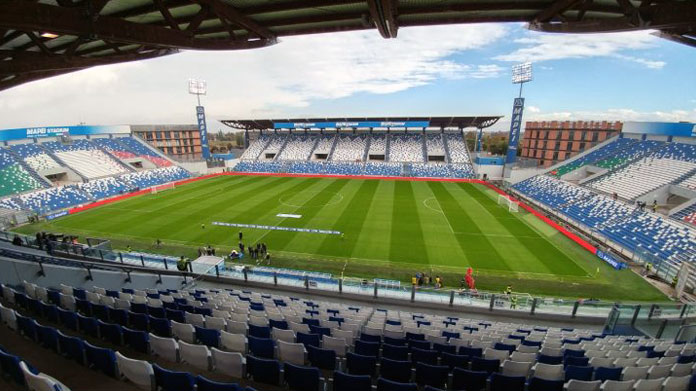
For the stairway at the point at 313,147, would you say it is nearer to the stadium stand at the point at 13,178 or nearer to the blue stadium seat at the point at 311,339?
the stadium stand at the point at 13,178

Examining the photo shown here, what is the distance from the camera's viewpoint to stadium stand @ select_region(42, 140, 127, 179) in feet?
134

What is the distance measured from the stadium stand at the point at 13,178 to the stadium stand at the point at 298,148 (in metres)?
34.9

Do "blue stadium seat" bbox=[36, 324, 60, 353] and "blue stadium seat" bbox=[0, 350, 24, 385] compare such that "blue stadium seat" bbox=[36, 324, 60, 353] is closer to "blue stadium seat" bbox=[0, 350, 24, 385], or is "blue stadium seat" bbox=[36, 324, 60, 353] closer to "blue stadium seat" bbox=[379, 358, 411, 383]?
"blue stadium seat" bbox=[0, 350, 24, 385]

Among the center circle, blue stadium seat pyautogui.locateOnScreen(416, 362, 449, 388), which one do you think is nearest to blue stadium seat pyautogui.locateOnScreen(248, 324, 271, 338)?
blue stadium seat pyautogui.locateOnScreen(416, 362, 449, 388)

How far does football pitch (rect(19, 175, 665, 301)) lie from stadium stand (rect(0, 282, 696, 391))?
30.2 ft

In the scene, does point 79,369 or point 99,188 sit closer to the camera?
point 79,369

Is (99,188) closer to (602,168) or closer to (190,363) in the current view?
(190,363)

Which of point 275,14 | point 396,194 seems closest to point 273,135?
point 396,194

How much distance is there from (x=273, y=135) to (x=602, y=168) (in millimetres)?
57011

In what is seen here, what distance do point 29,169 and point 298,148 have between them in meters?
38.9

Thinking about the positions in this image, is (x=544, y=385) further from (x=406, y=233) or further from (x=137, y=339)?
(x=406, y=233)

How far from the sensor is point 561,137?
68.4 m

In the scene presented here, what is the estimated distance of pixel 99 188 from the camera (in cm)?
3762

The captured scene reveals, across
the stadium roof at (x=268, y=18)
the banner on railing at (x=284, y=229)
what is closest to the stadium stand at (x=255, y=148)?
the banner on railing at (x=284, y=229)
